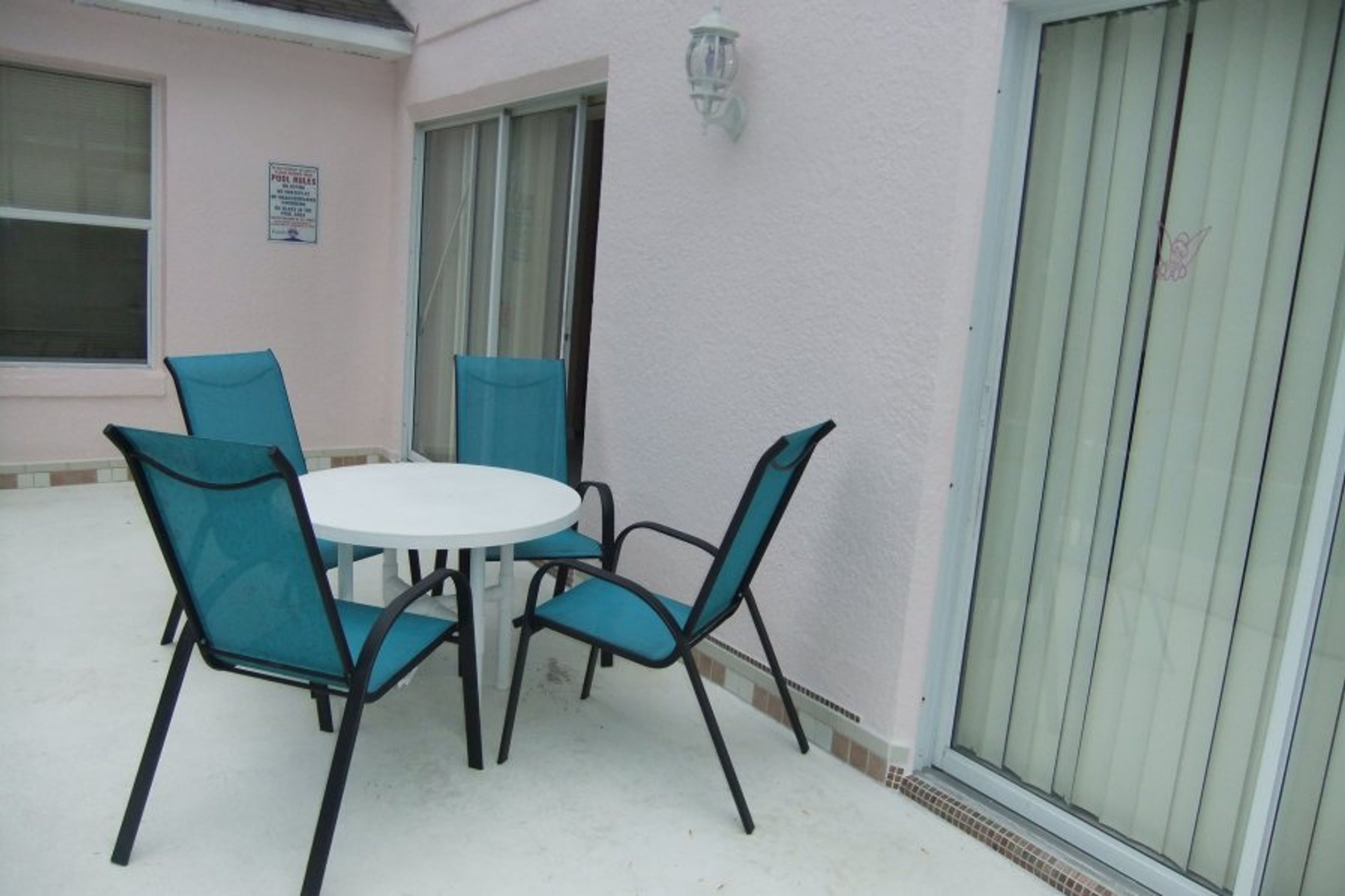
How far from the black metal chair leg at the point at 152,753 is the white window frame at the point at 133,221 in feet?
12.6

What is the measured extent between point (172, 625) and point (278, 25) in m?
3.47

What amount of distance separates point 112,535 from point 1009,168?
4382 mm

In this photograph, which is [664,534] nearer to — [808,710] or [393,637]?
[808,710]

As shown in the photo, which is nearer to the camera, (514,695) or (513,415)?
(514,695)

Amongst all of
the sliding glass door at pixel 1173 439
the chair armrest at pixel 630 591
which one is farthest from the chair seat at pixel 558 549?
the sliding glass door at pixel 1173 439

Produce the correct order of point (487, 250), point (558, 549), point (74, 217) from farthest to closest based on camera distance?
1. point (74, 217)
2. point (487, 250)
3. point (558, 549)

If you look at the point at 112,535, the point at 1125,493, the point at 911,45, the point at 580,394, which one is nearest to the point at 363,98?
the point at 580,394

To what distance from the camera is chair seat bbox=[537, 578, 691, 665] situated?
266 cm

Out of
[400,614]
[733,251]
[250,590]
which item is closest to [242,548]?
[250,590]

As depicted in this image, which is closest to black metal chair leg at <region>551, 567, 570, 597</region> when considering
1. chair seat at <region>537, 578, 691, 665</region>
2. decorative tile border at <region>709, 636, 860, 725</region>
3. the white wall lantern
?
chair seat at <region>537, 578, 691, 665</region>

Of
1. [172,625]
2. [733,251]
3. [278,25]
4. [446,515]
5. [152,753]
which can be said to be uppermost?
[278,25]

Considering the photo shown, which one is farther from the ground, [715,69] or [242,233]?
[715,69]

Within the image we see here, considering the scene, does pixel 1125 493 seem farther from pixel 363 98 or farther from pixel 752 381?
pixel 363 98

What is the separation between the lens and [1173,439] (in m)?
2.30
